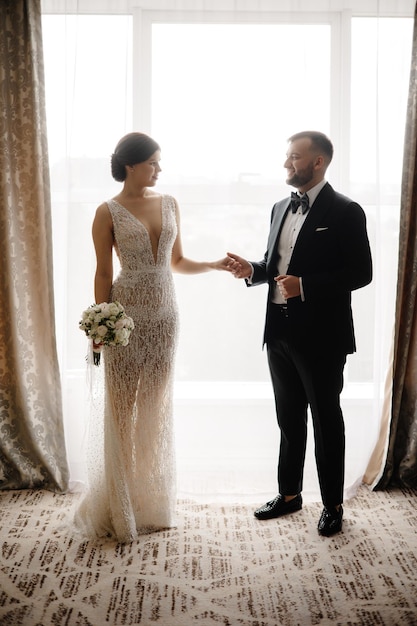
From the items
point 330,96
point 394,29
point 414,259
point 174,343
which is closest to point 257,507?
point 174,343

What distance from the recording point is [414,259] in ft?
11.9

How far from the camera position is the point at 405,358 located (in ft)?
12.1

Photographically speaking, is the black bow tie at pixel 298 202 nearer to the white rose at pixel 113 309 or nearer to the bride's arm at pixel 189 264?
the bride's arm at pixel 189 264

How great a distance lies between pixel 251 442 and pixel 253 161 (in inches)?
63.4

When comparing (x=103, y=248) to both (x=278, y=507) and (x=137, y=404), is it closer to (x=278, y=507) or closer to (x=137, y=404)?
(x=137, y=404)

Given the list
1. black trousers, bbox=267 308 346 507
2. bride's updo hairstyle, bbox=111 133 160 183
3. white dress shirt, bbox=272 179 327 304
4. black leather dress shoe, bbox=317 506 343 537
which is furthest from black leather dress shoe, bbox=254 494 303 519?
bride's updo hairstyle, bbox=111 133 160 183

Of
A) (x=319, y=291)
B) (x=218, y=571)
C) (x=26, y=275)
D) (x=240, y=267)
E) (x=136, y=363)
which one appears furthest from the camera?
(x=26, y=275)

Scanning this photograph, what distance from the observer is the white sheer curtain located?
359 cm

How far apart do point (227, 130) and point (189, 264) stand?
0.82 m

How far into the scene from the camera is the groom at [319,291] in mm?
3027

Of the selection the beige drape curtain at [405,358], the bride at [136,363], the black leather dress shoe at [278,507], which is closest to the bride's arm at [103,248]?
the bride at [136,363]

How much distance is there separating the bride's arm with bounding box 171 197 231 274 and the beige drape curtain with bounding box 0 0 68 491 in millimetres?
738

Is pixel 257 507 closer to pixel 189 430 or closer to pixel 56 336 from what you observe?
pixel 189 430

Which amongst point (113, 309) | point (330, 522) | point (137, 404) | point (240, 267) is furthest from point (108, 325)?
point (330, 522)
